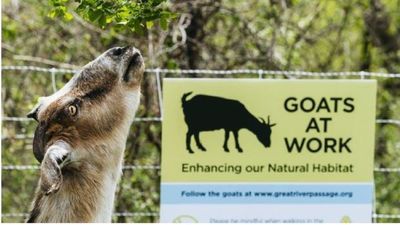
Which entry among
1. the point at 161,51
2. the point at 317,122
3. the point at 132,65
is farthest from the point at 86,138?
the point at 161,51

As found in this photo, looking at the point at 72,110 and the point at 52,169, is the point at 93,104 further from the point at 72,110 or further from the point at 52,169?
the point at 52,169

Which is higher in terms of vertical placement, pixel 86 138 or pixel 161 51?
pixel 161 51

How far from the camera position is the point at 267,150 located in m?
5.30

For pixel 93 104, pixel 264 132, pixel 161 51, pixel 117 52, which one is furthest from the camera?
pixel 161 51

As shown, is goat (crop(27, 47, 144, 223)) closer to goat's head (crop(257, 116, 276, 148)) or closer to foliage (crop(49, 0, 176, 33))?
foliage (crop(49, 0, 176, 33))

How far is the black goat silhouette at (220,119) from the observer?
5.26 m

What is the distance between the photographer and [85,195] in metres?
4.30

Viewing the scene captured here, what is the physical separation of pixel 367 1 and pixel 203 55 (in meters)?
2.03

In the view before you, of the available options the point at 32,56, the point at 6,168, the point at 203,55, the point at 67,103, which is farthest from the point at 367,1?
the point at 67,103

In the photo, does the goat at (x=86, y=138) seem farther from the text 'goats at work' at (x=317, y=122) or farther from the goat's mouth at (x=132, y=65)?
the text 'goats at work' at (x=317, y=122)

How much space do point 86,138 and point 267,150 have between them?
4.03ft

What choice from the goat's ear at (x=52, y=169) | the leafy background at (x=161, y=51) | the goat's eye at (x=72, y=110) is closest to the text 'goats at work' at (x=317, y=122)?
the goat's eye at (x=72, y=110)

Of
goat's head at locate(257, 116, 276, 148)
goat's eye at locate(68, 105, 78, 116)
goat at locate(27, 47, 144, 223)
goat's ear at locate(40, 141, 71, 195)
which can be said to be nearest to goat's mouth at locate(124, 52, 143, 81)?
goat at locate(27, 47, 144, 223)

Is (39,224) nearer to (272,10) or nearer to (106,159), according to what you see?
(106,159)
